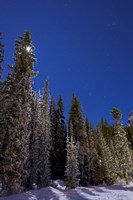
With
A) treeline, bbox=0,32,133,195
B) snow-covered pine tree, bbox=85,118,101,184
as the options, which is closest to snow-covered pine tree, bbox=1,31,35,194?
treeline, bbox=0,32,133,195

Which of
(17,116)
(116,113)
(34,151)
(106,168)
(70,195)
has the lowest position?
(70,195)

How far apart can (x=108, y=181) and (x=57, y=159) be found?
38.4 feet

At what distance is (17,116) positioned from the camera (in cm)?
2508

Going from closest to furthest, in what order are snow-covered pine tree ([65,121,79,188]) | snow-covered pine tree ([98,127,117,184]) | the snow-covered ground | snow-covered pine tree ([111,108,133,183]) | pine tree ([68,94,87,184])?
the snow-covered ground
snow-covered pine tree ([65,121,79,188])
pine tree ([68,94,87,184])
snow-covered pine tree ([111,108,133,183])
snow-covered pine tree ([98,127,117,184])

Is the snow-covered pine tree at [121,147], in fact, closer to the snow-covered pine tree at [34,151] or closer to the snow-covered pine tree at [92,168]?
the snow-covered pine tree at [92,168]

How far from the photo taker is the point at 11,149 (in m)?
23.2

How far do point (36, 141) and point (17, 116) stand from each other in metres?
13.4

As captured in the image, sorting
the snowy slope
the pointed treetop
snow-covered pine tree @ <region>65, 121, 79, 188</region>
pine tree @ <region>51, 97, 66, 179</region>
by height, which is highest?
the pointed treetop

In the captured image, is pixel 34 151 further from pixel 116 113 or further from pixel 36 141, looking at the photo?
pixel 116 113

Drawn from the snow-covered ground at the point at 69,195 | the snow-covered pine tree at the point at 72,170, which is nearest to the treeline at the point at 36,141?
the snow-covered pine tree at the point at 72,170

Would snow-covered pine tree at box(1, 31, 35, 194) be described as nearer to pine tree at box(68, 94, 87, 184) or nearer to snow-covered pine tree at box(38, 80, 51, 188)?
snow-covered pine tree at box(38, 80, 51, 188)

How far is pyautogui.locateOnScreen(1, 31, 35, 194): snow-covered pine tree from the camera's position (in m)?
22.7

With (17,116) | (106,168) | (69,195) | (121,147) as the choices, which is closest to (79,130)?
(121,147)

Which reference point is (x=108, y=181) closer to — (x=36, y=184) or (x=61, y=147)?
(x=61, y=147)
